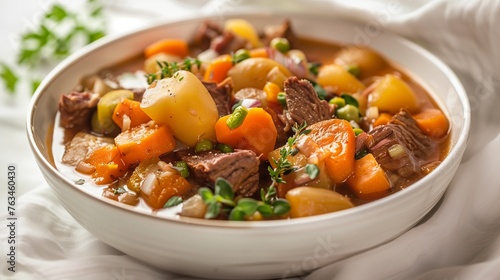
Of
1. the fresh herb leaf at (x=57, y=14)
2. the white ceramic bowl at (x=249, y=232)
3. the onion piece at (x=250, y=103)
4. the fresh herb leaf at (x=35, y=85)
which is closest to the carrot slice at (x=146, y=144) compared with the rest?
the white ceramic bowl at (x=249, y=232)

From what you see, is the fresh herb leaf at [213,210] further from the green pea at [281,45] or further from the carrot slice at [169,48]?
the carrot slice at [169,48]

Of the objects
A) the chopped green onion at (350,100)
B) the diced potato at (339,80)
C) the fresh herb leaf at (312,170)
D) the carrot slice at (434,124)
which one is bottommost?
the carrot slice at (434,124)

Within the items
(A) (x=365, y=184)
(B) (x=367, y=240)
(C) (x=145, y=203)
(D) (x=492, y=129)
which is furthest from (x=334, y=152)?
(D) (x=492, y=129)

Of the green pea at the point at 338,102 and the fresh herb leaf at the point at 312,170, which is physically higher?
the fresh herb leaf at the point at 312,170

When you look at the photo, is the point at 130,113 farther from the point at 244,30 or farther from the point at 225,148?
the point at 244,30

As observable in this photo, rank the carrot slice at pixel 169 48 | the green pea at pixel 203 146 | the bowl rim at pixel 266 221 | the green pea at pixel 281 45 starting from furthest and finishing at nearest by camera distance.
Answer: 1. the carrot slice at pixel 169 48
2. the green pea at pixel 281 45
3. the green pea at pixel 203 146
4. the bowl rim at pixel 266 221

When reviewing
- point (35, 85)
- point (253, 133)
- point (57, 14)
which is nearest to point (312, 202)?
point (253, 133)

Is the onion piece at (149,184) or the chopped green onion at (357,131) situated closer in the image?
the onion piece at (149,184)
